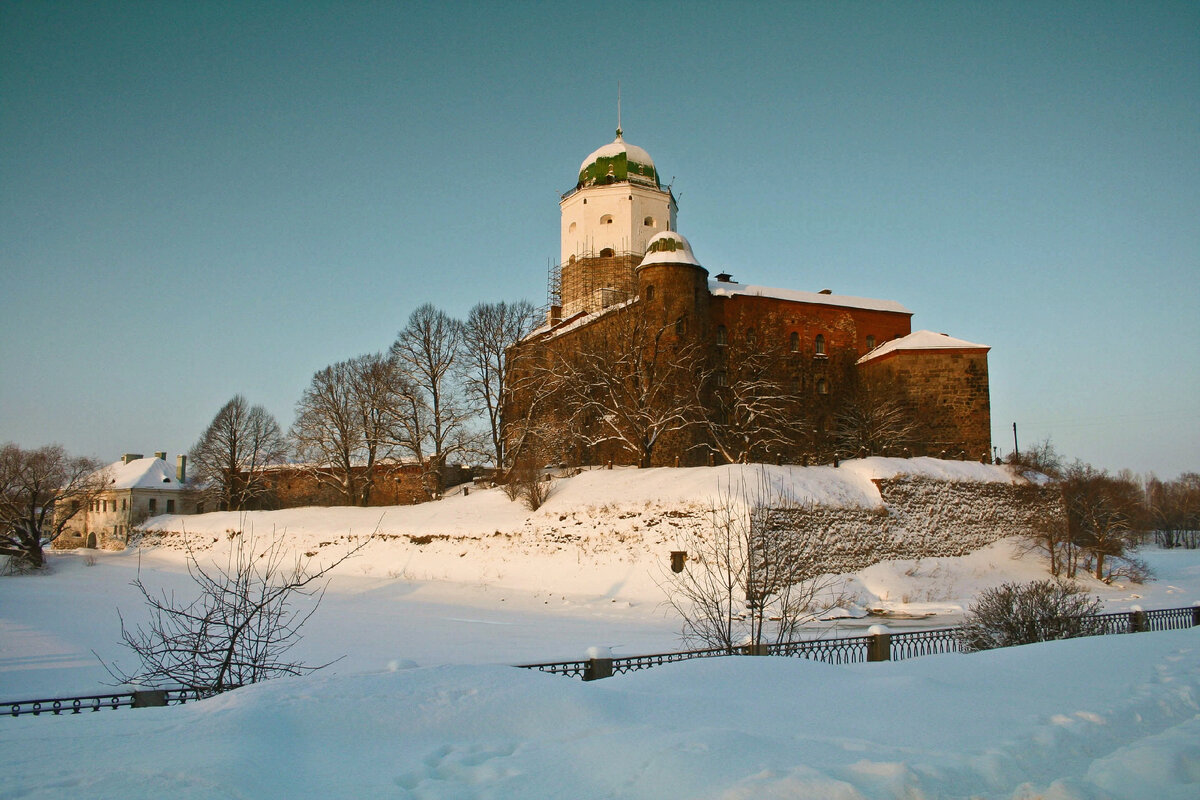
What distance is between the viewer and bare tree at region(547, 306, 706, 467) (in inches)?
1280

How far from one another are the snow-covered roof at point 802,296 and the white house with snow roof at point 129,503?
36.7 meters

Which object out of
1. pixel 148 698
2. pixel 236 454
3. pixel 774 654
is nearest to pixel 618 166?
pixel 236 454

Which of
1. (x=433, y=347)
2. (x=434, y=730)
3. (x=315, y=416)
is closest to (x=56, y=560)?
(x=315, y=416)

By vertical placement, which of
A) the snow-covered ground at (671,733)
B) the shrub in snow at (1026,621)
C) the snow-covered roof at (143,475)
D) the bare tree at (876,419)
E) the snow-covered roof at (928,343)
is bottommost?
the shrub in snow at (1026,621)

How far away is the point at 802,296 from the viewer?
43.9 metres

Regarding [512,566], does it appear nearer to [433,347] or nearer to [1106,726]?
[433,347]

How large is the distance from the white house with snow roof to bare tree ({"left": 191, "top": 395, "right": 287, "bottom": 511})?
441cm

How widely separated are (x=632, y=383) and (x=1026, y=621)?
22.5 metres

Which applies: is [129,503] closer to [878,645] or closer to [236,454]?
[236,454]

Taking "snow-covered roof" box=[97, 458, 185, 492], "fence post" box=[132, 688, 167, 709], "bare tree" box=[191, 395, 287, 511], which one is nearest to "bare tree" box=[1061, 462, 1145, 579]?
"fence post" box=[132, 688, 167, 709]

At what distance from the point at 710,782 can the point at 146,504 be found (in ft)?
207

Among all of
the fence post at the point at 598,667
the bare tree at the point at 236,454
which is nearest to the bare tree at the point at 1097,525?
the fence post at the point at 598,667

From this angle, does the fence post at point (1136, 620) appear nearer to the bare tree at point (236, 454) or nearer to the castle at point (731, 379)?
the castle at point (731, 379)

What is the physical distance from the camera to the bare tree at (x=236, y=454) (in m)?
50.6
